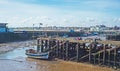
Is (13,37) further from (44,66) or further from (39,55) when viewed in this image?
(44,66)

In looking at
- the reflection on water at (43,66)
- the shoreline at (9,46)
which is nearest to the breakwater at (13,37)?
the shoreline at (9,46)

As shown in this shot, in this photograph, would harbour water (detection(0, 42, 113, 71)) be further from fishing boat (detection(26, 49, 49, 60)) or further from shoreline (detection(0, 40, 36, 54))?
shoreline (detection(0, 40, 36, 54))

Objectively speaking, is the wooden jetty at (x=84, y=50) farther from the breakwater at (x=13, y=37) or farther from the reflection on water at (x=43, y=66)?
the breakwater at (x=13, y=37)

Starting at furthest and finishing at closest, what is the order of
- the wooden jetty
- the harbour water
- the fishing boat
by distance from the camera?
the fishing boat
the harbour water
the wooden jetty

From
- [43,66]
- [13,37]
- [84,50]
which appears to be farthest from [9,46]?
[84,50]

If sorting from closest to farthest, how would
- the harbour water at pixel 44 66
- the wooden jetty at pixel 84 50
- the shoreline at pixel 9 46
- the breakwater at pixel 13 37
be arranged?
1. the wooden jetty at pixel 84 50
2. the harbour water at pixel 44 66
3. the shoreline at pixel 9 46
4. the breakwater at pixel 13 37

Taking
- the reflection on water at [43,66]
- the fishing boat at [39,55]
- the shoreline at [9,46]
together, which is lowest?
the reflection on water at [43,66]

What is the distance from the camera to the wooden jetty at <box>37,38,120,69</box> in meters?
44.6

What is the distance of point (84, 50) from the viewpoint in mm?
49875

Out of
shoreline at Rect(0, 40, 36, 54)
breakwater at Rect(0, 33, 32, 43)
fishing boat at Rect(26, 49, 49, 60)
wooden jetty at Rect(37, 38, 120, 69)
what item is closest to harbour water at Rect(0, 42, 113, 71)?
fishing boat at Rect(26, 49, 49, 60)

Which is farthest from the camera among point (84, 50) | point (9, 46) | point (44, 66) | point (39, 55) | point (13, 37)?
point (13, 37)

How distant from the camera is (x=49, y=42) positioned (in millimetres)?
55750

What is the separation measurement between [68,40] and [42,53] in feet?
18.9

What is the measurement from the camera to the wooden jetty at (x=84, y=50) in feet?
146
